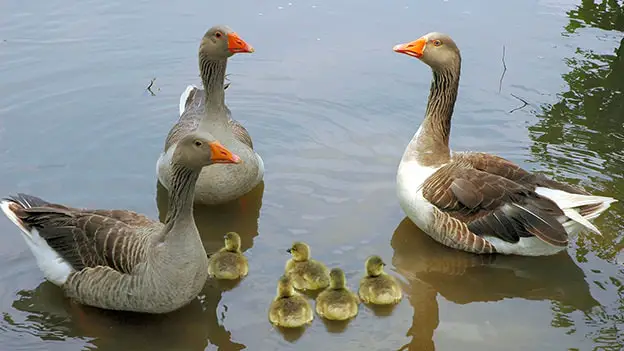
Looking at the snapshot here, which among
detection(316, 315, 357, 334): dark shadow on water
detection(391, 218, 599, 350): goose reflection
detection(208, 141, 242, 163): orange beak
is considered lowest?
detection(391, 218, 599, 350): goose reflection

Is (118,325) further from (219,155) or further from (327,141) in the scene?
(327,141)

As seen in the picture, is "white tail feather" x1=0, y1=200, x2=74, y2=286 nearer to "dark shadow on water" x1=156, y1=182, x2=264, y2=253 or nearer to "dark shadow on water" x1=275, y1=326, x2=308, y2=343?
"dark shadow on water" x1=156, y1=182, x2=264, y2=253

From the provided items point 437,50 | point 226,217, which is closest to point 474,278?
point 437,50

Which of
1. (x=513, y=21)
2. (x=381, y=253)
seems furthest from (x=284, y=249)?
(x=513, y=21)

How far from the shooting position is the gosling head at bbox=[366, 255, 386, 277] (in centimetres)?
600

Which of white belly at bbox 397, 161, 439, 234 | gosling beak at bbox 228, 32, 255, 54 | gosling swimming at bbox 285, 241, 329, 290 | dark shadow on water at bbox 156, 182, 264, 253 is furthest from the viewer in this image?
gosling beak at bbox 228, 32, 255, 54

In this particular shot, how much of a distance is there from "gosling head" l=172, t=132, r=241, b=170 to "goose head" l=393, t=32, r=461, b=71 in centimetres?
215

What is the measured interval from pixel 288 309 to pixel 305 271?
0.49 metres

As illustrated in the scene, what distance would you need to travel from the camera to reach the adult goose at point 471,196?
6.52 m

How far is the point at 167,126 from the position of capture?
336 inches

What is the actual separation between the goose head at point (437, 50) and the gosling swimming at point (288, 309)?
2342 millimetres

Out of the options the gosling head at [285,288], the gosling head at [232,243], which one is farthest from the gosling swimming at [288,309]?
the gosling head at [232,243]

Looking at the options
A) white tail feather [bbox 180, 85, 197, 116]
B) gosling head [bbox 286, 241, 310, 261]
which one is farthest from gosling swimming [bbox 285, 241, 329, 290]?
white tail feather [bbox 180, 85, 197, 116]

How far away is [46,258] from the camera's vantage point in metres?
5.91
